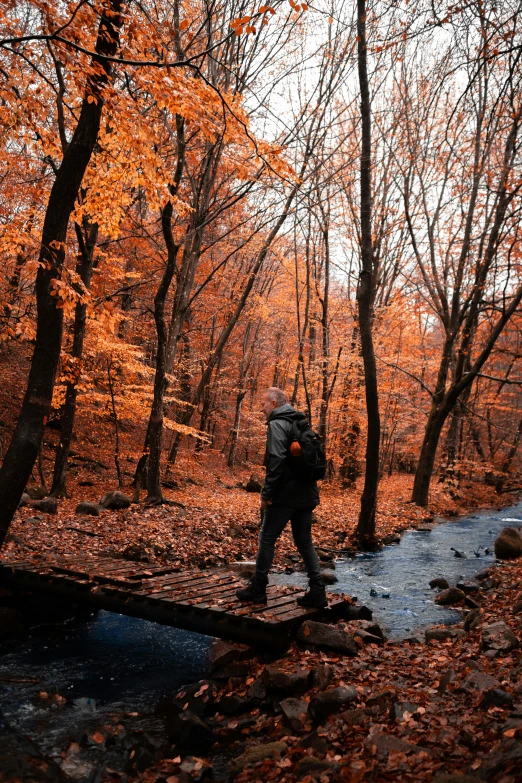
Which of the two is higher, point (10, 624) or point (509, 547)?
point (509, 547)

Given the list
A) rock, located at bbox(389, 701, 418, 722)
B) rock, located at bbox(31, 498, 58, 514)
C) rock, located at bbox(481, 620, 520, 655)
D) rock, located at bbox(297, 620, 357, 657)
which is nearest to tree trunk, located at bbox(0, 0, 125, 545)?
Answer: rock, located at bbox(297, 620, 357, 657)

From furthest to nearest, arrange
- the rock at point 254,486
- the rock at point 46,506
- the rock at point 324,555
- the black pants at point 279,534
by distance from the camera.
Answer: the rock at point 254,486 < the rock at point 46,506 < the rock at point 324,555 < the black pants at point 279,534

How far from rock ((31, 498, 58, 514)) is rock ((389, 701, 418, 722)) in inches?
369

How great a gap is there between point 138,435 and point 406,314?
507 inches

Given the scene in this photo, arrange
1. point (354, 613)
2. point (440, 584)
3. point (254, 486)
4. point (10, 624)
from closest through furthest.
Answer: point (354, 613) < point (10, 624) < point (440, 584) < point (254, 486)

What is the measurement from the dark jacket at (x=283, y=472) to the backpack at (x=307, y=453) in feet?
0.12

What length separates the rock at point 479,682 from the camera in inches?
163

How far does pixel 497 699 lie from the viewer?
388 cm

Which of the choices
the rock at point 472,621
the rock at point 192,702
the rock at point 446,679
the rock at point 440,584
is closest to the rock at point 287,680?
the rock at point 192,702

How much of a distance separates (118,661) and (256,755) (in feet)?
8.99

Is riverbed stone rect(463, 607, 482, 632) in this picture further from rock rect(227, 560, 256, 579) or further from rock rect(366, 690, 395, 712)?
rock rect(227, 560, 256, 579)

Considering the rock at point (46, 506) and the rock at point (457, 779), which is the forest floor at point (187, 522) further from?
the rock at point (457, 779)

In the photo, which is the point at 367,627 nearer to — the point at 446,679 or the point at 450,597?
the point at 446,679

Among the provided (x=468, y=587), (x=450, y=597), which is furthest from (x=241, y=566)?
(x=468, y=587)
